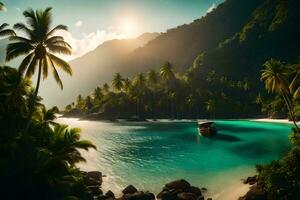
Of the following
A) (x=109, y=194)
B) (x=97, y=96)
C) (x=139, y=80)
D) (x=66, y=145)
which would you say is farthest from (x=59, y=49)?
(x=97, y=96)

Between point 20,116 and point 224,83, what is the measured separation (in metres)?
152

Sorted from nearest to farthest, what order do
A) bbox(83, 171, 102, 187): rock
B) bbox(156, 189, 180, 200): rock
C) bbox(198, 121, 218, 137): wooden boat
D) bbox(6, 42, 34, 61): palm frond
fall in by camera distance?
1. bbox(6, 42, 34, 61): palm frond
2. bbox(156, 189, 180, 200): rock
3. bbox(83, 171, 102, 187): rock
4. bbox(198, 121, 218, 137): wooden boat

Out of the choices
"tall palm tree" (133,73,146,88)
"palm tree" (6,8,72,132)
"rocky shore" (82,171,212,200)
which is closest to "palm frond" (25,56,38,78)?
"palm tree" (6,8,72,132)

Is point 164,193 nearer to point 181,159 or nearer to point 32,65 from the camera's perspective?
point 32,65

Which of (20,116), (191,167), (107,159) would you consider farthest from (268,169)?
(107,159)

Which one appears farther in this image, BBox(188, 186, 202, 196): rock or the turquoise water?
the turquoise water

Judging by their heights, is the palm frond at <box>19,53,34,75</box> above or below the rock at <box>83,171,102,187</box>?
above

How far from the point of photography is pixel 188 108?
15100cm

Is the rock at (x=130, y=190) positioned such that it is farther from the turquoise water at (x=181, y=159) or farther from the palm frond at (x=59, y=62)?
the palm frond at (x=59, y=62)

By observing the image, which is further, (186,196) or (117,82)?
(117,82)

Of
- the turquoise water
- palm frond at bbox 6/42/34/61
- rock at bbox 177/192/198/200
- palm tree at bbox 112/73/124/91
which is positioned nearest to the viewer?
palm frond at bbox 6/42/34/61

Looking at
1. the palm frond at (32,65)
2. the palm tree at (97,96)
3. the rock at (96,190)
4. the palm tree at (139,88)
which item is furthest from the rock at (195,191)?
the palm tree at (97,96)

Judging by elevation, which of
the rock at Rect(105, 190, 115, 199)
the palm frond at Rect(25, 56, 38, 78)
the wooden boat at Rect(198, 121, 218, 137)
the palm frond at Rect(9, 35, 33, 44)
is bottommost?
the rock at Rect(105, 190, 115, 199)

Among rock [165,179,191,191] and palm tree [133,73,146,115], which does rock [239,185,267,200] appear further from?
palm tree [133,73,146,115]
